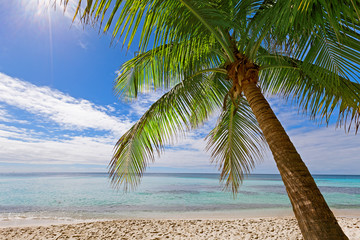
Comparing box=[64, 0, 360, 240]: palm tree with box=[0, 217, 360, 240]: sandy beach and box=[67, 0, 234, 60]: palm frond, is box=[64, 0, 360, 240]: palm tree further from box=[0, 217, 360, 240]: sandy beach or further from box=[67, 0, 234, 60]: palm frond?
box=[0, 217, 360, 240]: sandy beach

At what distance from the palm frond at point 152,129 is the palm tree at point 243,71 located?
2cm

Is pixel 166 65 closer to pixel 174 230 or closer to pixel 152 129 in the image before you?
pixel 152 129

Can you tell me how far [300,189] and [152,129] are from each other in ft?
8.34

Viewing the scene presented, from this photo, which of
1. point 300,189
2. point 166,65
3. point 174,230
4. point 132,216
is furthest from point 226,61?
point 132,216

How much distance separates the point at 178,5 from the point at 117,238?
17.8 ft

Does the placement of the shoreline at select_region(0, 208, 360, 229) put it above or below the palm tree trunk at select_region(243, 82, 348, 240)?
below

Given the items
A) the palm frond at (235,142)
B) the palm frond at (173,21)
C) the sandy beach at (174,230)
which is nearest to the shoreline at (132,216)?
the sandy beach at (174,230)

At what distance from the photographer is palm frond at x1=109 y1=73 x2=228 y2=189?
10.8 feet

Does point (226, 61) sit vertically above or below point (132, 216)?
above

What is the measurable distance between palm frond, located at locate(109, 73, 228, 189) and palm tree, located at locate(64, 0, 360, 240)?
0.06 ft

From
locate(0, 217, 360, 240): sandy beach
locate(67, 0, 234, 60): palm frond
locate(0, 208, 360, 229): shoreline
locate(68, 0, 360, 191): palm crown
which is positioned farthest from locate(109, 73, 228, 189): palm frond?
locate(0, 208, 360, 229): shoreline

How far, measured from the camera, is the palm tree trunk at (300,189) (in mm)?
1367

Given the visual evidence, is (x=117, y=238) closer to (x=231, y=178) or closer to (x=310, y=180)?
(x=231, y=178)

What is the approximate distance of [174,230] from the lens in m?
5.70
